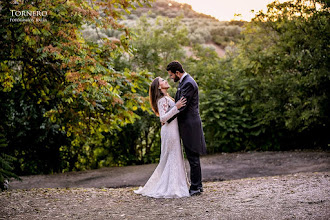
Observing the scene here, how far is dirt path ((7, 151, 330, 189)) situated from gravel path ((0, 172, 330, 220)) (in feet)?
10.4

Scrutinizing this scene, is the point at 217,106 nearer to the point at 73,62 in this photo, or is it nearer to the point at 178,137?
the point at 178,137

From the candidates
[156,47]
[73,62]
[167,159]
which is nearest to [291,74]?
[156,47]

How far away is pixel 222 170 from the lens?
37.3ft

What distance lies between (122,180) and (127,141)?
4.25m

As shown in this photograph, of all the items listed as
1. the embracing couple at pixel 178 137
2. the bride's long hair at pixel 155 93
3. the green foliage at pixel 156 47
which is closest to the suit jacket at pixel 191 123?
the embracing couple at pixel 178 137

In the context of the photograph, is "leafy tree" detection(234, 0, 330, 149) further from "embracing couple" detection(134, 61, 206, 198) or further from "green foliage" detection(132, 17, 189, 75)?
"embracing couple" detection(134, 61, 206, 198)

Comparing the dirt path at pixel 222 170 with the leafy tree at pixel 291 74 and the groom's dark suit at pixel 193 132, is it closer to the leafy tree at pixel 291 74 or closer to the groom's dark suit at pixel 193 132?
the leafy tree at pixel 291 74

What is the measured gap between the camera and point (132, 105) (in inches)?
330

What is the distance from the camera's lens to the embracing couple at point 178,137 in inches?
250

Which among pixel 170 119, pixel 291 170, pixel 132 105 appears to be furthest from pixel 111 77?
pixel 291 170

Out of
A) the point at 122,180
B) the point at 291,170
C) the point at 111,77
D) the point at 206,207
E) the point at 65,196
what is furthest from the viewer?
the point at 122,180

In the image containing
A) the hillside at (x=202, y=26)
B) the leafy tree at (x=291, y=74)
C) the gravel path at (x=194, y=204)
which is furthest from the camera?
the hillside at (x=202, y=26)

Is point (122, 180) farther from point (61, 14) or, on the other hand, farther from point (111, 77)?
point (61, 14)

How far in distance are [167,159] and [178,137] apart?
0.47 meters
